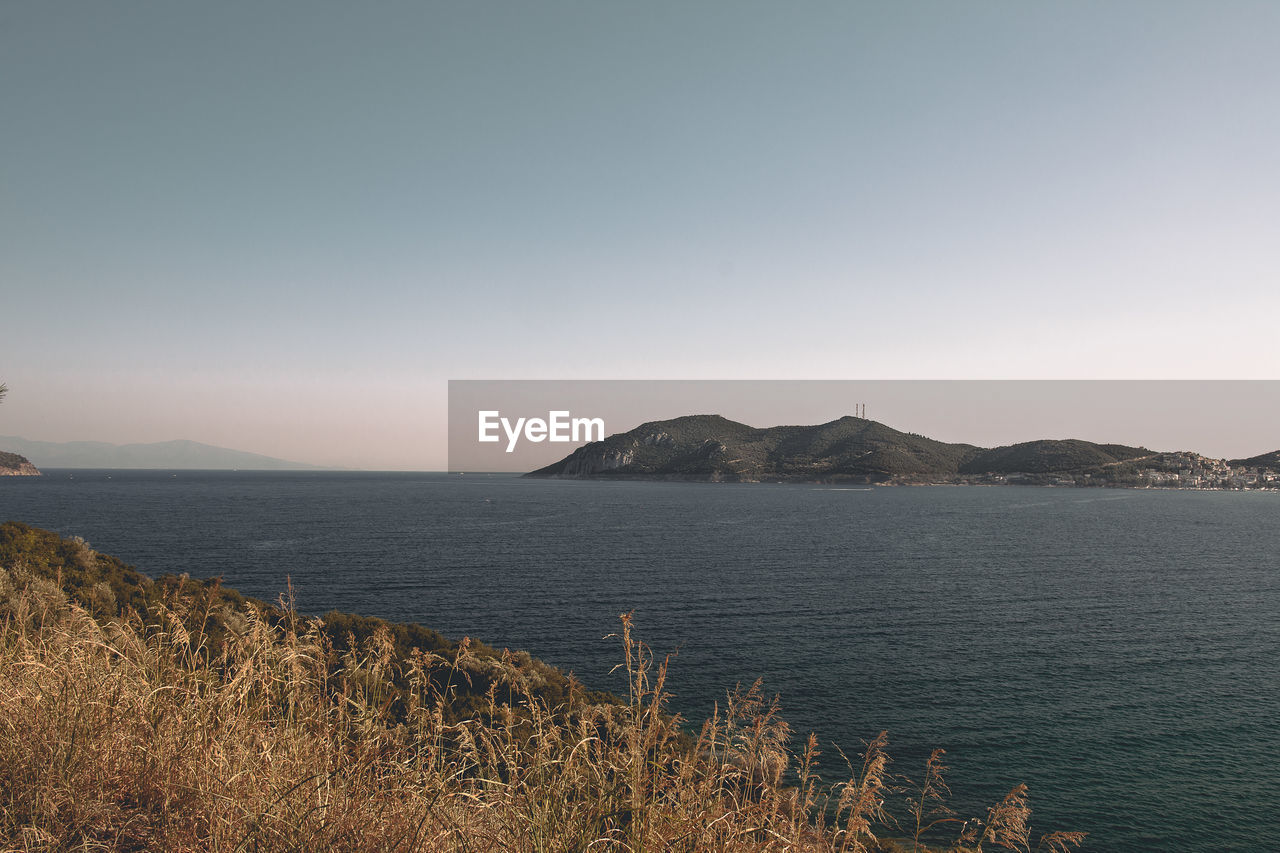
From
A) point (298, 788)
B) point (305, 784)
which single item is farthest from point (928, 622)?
point (298, 788)

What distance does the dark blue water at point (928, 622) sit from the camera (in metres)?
20.2

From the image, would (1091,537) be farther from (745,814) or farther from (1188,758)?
(745,814)

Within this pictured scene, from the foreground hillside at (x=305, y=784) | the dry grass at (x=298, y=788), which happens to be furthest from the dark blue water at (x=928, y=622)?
the dry grass at (x=298, y=788)

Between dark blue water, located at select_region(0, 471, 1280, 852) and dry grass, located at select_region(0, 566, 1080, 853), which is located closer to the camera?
dry grass, located at select_region(0, 566, 1080, 853)

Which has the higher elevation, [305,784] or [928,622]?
[305,784]

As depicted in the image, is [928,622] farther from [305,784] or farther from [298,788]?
[298,788]

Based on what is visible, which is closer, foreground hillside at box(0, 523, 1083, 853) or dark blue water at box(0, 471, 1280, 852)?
foreground hillside at box(0, 523, 1083, 853)

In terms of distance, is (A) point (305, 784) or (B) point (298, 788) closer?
(B) point (298, 788)

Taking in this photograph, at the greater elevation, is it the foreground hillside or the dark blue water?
the foreground hillside

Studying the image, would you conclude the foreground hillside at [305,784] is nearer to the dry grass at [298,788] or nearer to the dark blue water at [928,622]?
the dry grass at [298,788]

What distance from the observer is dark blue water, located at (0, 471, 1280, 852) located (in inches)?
796

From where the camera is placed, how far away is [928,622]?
3691cm

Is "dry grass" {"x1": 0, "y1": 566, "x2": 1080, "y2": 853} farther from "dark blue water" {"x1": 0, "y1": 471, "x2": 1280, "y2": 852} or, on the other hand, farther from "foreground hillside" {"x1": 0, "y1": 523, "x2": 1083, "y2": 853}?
"dark blue water" {"x1": 0, "y1": 471, "x2": 1280, "y2": 852}

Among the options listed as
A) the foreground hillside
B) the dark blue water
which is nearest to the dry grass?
the foreground hillside
